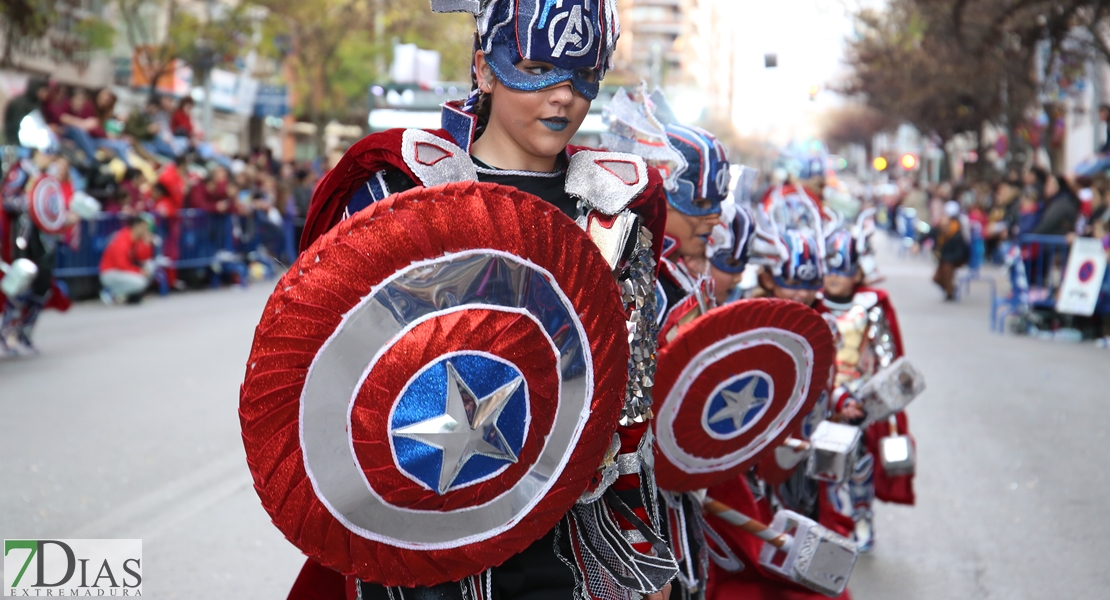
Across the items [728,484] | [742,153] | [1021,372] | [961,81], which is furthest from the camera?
[742,153]

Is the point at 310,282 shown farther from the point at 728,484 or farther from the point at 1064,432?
the point at 1064,432

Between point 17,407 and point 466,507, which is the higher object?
point 466,507

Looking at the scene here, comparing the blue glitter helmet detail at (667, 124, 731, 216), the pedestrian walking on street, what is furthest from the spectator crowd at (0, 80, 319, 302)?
the pedestrian walking on street

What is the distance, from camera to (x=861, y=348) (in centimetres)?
568

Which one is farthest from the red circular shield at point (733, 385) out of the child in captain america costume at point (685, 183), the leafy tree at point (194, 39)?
the leafy tree at point (194, 39)

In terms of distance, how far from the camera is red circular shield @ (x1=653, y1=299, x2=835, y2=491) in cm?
333

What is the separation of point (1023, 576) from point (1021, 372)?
682 cm

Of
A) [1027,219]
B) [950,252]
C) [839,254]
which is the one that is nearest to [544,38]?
[839,254]

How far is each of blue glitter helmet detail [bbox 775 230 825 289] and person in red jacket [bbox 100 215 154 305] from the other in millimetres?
11765

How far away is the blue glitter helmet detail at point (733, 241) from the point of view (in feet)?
15.4

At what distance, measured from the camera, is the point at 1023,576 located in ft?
17.9

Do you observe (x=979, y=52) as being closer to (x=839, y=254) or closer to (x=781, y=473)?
(x=839, y=254)

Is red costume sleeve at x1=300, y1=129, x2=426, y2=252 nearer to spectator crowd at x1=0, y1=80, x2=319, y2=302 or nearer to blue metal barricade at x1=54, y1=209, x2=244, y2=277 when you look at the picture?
spectator crowd at x1=0, y1=80, x2=319, y2=302

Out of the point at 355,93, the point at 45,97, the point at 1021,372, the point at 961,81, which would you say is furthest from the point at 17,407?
the point at 355,93
